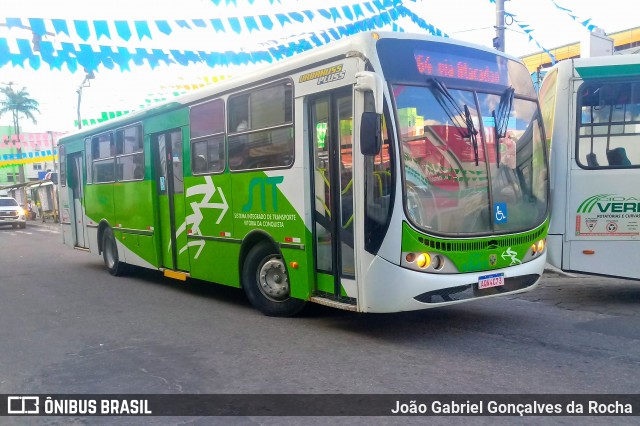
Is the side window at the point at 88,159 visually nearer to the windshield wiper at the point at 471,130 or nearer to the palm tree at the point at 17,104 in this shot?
the windshield wiper at the point at 471,130

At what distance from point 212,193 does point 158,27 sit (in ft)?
9.28

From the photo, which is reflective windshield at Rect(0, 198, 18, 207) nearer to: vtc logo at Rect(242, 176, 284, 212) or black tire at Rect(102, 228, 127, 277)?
black tire at Rect(102, 228, 127, 277)

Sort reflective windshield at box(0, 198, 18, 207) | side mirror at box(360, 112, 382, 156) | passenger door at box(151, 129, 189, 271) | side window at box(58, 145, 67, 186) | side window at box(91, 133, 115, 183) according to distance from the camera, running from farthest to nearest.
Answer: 1. reflective windshield at box(0, 198, 18, 207)
2. side window at box(58, 145, 67, 186)
3. side window at box(91, 133, 115, 183)
4. passenger door at box(151, 129, 189, 271)
5. side mirror at box(360, 112, 382, 156)

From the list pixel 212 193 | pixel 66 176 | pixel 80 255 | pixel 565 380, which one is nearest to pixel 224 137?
pixel 212 193

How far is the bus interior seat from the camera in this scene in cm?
767

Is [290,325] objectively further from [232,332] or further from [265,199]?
[265,199]

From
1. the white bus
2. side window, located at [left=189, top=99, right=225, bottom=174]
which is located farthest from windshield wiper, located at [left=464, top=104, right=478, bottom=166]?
side window, located at [left=189, top=99, right=225, bottom=174]

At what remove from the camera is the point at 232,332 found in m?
6.75

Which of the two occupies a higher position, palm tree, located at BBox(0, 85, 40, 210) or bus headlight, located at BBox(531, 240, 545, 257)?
palm tree, located at BBox(0, 85, 40, 210)

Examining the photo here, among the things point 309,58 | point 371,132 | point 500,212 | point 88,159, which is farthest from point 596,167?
point 88,159

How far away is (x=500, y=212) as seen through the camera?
6195 millimetres

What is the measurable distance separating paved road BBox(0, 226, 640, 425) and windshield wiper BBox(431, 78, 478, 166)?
2133 millimetres

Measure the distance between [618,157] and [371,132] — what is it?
13.9 feet

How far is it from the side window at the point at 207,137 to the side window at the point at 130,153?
1998mm
